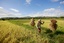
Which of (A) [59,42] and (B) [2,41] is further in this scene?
(A) [59,42]

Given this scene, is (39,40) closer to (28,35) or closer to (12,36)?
(28,35)

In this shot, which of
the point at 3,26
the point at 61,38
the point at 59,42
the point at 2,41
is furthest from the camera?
the point at 61,38

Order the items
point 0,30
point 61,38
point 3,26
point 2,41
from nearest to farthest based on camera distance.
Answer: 1. point 2,41
2. point 0,30
3. point 3,26
4. point 61,38

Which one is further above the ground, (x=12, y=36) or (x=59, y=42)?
(x=12, y=36)

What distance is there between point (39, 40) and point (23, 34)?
3.05ft

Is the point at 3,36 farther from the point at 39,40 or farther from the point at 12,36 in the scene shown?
the point at 39,40

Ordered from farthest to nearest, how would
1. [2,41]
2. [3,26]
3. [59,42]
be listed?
[59,42]
[3,26]
[2,41]

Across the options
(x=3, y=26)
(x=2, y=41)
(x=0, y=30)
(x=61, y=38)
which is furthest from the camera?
(x=61, y=38)

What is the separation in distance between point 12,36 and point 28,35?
43.6 inches

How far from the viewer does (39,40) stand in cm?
980

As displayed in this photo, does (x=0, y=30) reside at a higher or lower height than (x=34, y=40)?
higher

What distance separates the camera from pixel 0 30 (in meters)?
9.47

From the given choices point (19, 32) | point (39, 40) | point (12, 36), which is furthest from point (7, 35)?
point (39, 40)

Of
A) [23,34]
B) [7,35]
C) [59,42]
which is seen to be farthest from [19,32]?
[59,42]
